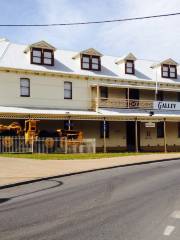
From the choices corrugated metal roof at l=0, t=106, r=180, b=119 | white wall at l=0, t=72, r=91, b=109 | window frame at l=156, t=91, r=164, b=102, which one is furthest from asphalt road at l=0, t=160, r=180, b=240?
window frame at l=156, t=91, r=164, b=102

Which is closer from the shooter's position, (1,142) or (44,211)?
(44,211)

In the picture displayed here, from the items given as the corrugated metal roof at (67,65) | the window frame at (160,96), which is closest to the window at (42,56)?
the corrugated metal roof at (67,65)

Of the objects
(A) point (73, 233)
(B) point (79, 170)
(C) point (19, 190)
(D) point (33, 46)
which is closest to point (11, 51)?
(D) point (33, 46)

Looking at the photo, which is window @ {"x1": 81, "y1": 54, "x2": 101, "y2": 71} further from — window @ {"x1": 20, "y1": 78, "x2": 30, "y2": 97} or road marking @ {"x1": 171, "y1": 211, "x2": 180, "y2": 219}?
road marking @ {"x1": 171, "y1": 211, "x2": 180, "y2": 219}

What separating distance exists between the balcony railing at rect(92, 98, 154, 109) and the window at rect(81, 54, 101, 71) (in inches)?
118

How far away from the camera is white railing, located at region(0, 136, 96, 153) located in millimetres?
29203

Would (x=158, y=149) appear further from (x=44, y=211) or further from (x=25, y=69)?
(x=44, y=211)

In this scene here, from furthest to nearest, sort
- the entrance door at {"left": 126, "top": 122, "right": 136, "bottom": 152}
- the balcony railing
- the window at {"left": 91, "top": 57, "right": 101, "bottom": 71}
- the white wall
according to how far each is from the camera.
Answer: the entrance door at {"left": 126, "top": 122, "right": 136, "bottom": 152}
the window at {"left": 91, "top": 57, "right": 101, "bottom": 71}
the balcony railing
the white wall

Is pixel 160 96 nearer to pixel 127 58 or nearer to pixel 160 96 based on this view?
pixel 160 96

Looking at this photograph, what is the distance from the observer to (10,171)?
1861cm

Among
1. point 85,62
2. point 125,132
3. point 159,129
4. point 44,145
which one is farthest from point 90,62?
point 44,145

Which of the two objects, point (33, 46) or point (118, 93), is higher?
point (33, 46)

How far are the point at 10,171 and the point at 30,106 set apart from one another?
51.5 feet

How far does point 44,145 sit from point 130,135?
12.3 metres
